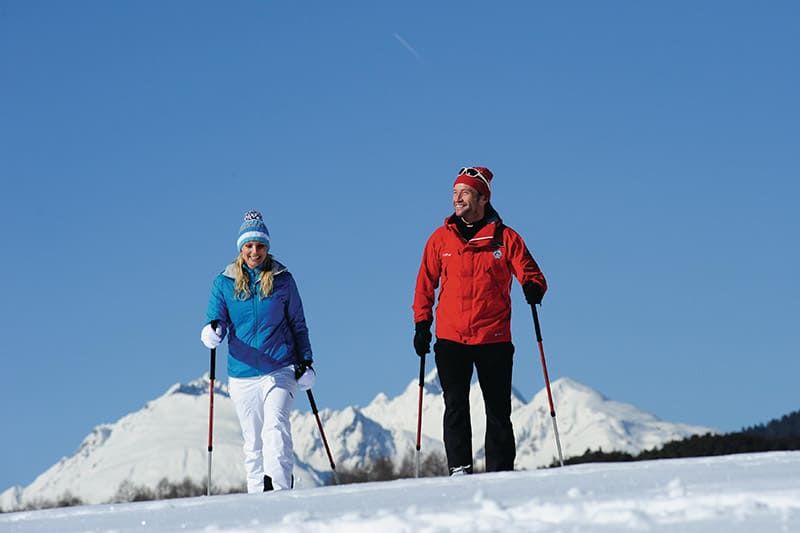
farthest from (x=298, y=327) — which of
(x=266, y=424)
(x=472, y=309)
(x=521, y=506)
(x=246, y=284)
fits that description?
(x=521, y=506)

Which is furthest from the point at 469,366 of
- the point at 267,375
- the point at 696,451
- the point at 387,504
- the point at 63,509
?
the point at 696,451

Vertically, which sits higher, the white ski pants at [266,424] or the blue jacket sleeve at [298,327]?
the blue jacket sleeve at [298,327]

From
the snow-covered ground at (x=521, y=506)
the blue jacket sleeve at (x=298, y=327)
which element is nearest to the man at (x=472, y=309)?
the blue jacket sleeve at (x=298, y=327)

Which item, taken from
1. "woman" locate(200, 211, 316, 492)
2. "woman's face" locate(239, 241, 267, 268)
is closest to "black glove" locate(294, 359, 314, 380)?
"woman" locate(200, 211, 316, 492)

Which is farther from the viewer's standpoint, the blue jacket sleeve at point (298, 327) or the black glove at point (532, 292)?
the blue jacket sleeve at point (298, 327)

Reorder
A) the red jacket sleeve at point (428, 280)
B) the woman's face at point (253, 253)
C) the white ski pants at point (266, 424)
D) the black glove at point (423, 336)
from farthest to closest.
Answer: the woman's face at point (253, 253) < the black glove at point (423, 336) < the red jacket sleeve at point (428, 280) < the white ski pants at point (266, 424)

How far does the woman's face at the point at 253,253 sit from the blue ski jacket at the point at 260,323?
7 centimetres

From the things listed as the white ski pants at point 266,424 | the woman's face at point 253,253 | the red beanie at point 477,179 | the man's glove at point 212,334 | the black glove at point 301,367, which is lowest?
the white ski pants at point 266,424

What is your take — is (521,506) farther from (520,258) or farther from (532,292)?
(532,292)

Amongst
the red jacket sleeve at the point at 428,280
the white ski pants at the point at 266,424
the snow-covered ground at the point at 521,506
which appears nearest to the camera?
the snow-covered ground at the point at 521,506

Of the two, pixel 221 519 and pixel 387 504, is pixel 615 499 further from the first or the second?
pixel 221 519

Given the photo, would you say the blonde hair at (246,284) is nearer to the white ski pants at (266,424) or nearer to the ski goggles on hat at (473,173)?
the white ski pants at (266,424)

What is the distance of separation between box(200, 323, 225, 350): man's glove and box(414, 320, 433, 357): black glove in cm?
156

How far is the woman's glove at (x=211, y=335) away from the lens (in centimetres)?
1070
